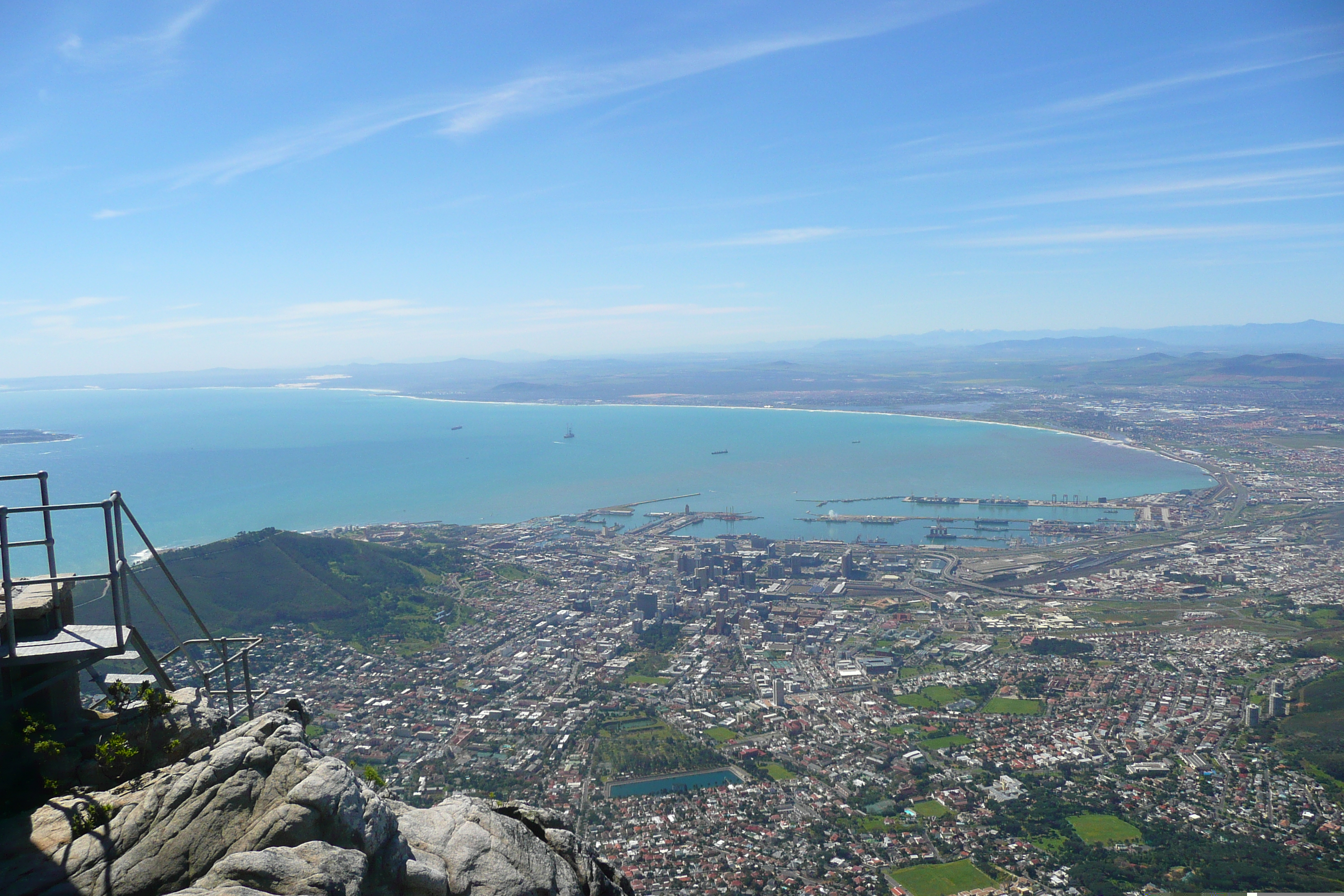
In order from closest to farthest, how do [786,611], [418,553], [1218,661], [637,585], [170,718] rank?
[170,718] → [1218,661] → [786,611] → [637,585] → [418,553]

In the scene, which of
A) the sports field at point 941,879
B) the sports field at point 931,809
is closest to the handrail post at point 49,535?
the sports field at point 941,879

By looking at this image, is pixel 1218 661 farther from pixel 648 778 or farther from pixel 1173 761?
pixel 648 778

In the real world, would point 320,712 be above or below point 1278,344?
below

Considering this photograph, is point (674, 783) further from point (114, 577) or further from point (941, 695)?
point (114, 577)

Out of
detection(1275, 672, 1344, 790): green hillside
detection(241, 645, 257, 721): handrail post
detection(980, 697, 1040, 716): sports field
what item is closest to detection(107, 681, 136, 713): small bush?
detection(241, 645, 257, 721): handrail post

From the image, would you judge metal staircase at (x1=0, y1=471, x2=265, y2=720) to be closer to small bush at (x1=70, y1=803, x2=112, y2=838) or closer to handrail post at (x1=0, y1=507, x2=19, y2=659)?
handrail post at (x1=0, y1=507, x2=19, y2=659)

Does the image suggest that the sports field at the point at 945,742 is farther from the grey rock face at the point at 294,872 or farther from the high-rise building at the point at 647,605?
the grey rock face at the point at 294,872

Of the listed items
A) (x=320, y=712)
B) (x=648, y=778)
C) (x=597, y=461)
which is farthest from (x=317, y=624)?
(x=597, y=461)
